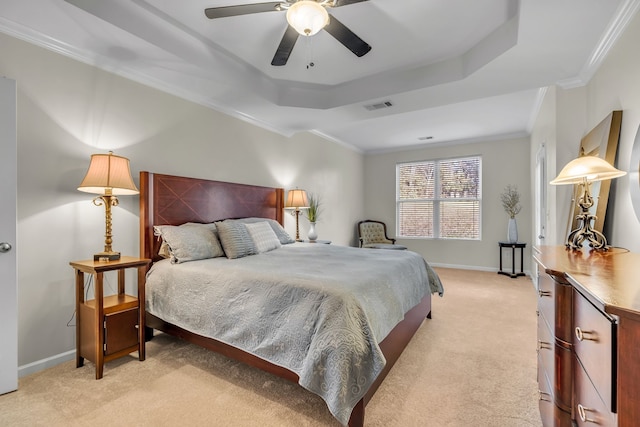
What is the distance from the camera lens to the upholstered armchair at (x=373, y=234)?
6.40 m

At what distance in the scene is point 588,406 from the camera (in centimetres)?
94

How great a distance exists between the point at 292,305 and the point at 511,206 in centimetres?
530

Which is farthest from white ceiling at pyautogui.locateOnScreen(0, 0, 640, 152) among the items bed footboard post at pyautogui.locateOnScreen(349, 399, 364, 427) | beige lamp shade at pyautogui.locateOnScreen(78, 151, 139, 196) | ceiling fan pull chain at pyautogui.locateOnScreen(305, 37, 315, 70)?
bed footboard post at pyautogui.locateOnScreen(349, 399, 364, 427)

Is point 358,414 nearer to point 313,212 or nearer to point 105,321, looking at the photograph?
point 105,321

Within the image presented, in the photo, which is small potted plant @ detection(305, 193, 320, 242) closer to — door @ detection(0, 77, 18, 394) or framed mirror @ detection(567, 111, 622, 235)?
framed mirror @ detection(567, 111, 622, 235)

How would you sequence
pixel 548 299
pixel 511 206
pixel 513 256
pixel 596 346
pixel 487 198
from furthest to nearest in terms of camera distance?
pixel 487 198 → pixel 511 206 → pixel 513 256 → pixel 548 299 → pixel 596 346

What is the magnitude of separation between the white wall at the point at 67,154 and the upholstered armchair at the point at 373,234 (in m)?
3.83

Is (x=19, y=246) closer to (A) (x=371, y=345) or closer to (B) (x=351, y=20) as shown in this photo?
(A) (x=371, y=345)

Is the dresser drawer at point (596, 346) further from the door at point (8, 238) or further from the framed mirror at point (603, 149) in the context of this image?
the door at point (8, 238)

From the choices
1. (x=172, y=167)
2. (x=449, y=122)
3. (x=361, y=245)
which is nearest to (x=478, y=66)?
(x=449, y=122)

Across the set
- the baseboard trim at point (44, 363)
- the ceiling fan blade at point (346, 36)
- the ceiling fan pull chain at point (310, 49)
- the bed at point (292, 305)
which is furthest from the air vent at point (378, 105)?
the baseboard trim at point (44, 363)

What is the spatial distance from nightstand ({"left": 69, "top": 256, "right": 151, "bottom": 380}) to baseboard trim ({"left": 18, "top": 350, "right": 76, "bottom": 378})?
0.22m

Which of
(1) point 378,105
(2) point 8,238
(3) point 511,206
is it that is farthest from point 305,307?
(3) point 511,206

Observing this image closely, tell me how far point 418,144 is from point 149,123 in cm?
512
